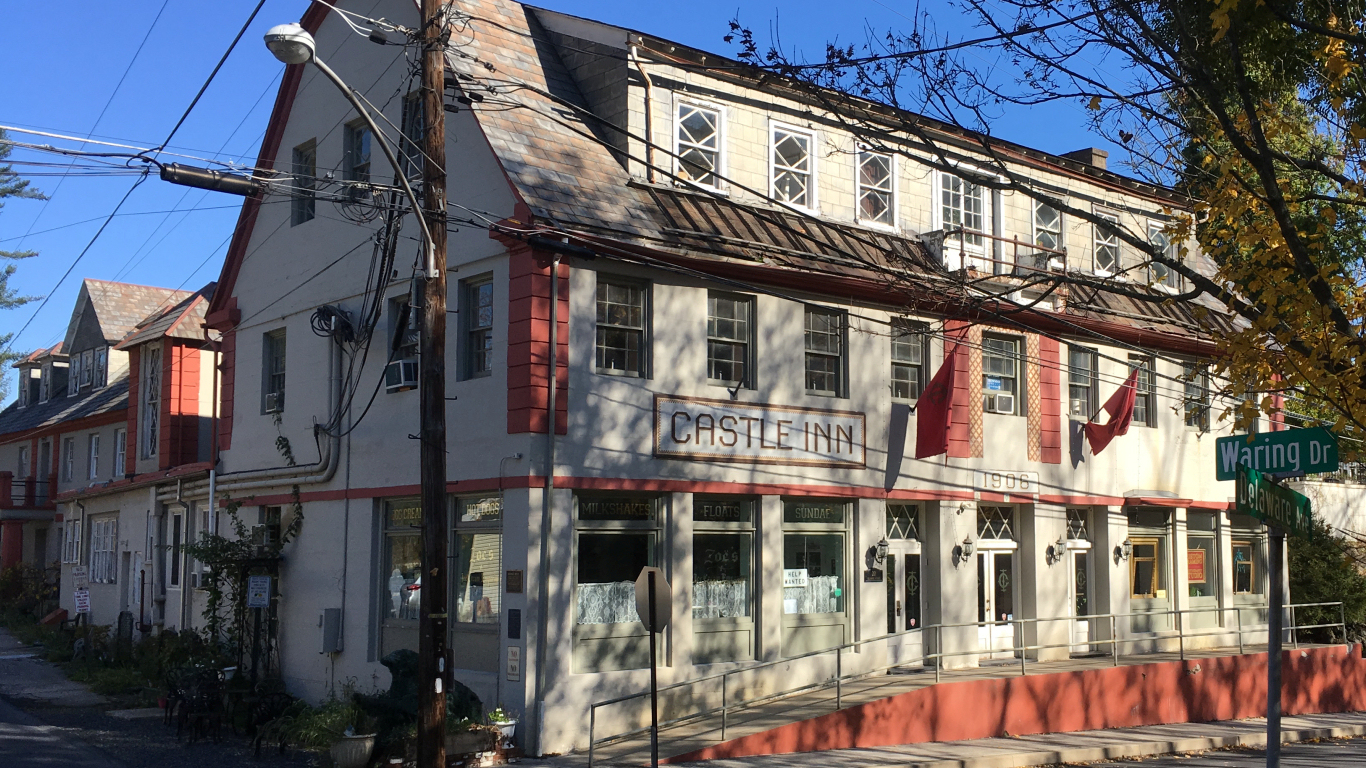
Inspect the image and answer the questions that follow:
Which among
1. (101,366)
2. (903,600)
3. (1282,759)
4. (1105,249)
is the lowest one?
(1282,759)

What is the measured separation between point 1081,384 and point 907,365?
464cm

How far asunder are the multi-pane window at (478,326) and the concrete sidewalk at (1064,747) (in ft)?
21.1

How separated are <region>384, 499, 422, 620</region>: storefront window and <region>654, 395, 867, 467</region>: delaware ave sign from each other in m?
4.02

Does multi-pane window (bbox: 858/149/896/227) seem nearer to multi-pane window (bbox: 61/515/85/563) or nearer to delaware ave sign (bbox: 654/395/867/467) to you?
delaware ave sign (bbox: 654/395/867/467)

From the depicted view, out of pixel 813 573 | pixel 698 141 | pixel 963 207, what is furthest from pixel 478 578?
pixel 963 207

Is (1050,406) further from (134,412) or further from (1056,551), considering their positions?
(134,412)

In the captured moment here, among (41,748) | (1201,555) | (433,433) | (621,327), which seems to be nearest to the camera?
(433,433)

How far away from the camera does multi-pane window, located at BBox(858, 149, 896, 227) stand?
20.9 m

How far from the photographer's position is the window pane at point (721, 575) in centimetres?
1758

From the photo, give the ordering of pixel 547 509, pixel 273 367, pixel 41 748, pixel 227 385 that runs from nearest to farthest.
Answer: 1. pixel 547 509
2. pixel 41 748
3. pixel 273 367
4. pixel 227 385

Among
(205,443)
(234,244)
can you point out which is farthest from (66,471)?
(234,244)

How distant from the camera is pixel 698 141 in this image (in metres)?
19.0

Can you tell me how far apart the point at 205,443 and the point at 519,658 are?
16.3m

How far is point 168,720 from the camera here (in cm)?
1844
